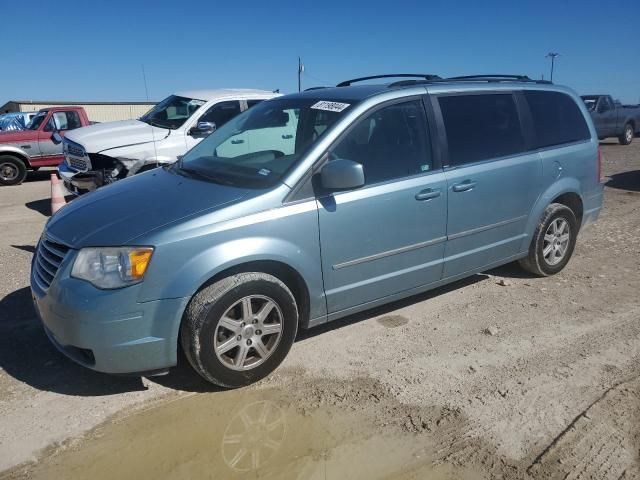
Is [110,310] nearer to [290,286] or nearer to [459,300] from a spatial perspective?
[290,286]

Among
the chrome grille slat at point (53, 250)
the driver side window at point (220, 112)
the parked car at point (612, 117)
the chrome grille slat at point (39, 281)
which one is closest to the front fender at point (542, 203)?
the chrome grille slat at point (53, 250)

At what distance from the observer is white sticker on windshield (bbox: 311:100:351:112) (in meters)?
3.81

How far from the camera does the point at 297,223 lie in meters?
3.37

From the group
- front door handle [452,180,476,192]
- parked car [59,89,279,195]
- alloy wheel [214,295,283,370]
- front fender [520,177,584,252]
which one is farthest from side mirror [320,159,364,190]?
parked car [59,89,279,195]

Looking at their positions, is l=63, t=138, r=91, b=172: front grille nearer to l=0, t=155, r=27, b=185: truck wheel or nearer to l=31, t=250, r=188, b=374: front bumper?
l=0, t=155, r=27, b=185: truck wheel

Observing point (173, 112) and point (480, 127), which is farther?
point (173, 112)

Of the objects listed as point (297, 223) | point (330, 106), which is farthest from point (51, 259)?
point (330, 106)

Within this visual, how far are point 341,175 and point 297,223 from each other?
0.41 meters

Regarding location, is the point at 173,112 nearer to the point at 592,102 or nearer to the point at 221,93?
the point at 221,93

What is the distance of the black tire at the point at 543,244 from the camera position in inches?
196

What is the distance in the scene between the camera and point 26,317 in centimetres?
441

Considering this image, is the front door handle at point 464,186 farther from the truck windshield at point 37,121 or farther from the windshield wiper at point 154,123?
the truck windshield at point 37,121

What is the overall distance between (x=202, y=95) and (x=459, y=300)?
19.1ft

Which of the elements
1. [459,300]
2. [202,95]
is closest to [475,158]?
[459,300]
